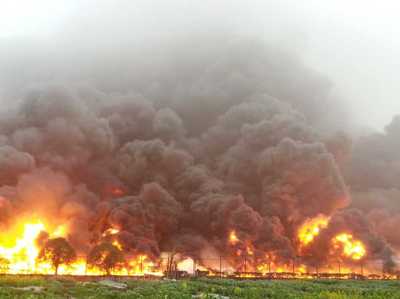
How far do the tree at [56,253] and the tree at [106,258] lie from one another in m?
3.16

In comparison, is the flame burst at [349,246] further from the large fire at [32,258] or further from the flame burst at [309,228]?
the large fire at [32,258]

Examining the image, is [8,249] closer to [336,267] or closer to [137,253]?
[137,253]

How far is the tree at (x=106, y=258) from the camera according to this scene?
7562 centimetres

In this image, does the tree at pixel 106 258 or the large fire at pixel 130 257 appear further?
the large fire at pixel 130 257

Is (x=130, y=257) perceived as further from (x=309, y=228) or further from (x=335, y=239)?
(x=335, y=239)

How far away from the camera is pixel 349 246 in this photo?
93312 mm

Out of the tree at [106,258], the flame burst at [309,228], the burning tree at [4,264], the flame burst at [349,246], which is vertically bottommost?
the burning tree at [4,264]

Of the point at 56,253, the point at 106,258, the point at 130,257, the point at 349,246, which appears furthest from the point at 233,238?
the point at 56,253

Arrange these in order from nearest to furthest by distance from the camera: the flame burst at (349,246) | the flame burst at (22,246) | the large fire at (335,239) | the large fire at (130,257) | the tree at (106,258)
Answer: the tree at (106,258) → the flame burst at (22,246) → the large fire at (130,257) → the flame burst at (349,246) → the large fire at (335,239)

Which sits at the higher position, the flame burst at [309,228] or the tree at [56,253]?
the flame burst at [309,228]

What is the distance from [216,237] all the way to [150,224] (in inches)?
501

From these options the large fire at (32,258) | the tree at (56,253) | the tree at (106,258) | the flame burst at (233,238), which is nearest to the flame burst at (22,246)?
the large fire at (32,258)

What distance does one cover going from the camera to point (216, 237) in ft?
310

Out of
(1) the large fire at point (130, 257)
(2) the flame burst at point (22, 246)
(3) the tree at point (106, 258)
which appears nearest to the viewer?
(3) the tree at point (106, 258)
